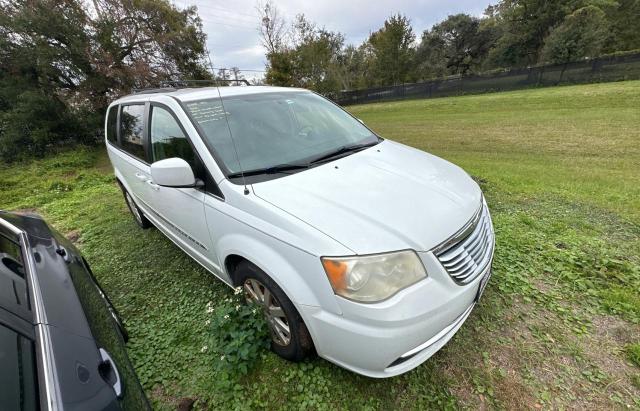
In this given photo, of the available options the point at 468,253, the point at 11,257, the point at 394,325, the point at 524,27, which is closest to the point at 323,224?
the point at 394,325

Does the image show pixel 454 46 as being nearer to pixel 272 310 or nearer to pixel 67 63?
pixel 67 63

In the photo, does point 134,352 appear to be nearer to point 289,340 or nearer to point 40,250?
point 40,250

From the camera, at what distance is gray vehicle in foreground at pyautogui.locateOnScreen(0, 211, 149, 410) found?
83 cm

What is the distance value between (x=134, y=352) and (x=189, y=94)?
2.10 m

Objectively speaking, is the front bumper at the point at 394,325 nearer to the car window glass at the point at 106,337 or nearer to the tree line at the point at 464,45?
the car window glass at the point at 106,337

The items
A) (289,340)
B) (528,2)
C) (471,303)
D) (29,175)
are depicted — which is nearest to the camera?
(471,303)

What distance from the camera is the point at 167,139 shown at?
2.38 metres

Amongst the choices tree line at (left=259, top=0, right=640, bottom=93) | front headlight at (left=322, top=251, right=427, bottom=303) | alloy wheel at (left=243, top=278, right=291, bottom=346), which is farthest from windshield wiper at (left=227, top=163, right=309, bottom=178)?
tree line at (left=259, top=0, right=640, bottom=93)

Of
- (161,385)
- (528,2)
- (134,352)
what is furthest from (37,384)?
(528,2)

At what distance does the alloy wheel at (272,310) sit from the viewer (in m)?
1.82

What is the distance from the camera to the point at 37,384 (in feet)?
2.75

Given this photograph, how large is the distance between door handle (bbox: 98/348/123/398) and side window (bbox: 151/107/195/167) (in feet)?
4.26

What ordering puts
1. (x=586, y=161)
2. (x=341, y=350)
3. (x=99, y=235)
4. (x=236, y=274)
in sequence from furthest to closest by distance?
1. (x=586, y=161)
2. (x=99, y=235)
3. (x=236, y=274)
4. (x=341, y=350)

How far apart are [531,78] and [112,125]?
1004 inches
